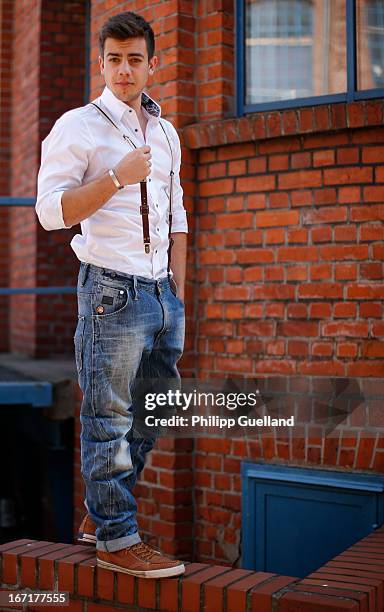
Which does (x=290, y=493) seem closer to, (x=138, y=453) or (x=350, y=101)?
(x=138, y=453)

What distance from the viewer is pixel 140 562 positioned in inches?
115

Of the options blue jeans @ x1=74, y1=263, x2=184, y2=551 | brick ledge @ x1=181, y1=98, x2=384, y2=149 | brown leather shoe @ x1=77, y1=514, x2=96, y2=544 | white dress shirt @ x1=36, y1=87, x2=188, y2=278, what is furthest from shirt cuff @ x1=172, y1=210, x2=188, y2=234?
brick ledge @ x1=181, y1=98, x2=384, y2=149

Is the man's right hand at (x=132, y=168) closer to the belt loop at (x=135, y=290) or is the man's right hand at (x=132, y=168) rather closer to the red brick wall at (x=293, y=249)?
the belt loop at (x=135, y=290)

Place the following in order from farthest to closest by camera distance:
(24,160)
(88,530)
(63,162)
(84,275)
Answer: (24,160) < (88,530) < (84,275) < (63,162)

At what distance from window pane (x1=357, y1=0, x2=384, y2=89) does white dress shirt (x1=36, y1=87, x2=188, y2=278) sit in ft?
5.50

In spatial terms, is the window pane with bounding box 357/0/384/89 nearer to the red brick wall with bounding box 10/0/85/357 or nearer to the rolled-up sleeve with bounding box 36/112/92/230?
the rolled-up sleeve with bounding box 36/112/92/230

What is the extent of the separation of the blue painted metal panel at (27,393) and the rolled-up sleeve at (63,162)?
255 cm

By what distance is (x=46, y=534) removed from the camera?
19.1 feet

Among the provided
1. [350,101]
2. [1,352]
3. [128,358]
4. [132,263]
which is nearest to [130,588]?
[128,358]

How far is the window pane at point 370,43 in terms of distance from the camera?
167 inches

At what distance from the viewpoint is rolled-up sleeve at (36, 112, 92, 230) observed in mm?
2738

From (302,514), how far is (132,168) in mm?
2286

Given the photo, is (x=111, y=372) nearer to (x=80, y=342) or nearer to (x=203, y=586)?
(x=80, y=342)
